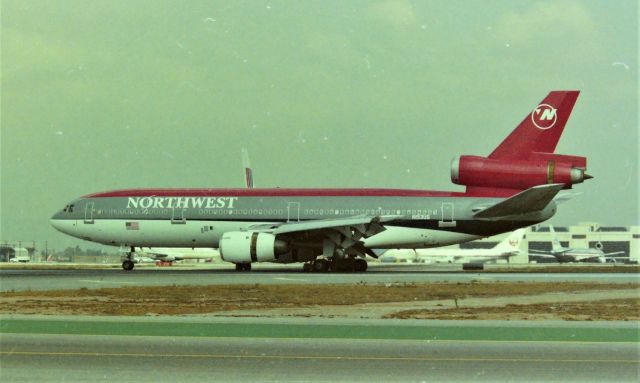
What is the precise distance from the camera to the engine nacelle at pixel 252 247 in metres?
37.2

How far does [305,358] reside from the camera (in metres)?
11.5

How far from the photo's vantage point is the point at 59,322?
16297 millimetres

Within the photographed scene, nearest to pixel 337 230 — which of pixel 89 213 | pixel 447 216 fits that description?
pixel 447 216

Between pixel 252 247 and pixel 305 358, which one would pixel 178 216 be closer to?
pixel 252 247

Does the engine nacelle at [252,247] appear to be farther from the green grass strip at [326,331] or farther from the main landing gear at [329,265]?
the green grass strip at [326,331]

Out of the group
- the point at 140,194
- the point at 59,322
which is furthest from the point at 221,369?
the point at 140,194

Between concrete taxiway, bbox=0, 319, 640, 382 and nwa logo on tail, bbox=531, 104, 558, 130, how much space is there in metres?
26.0

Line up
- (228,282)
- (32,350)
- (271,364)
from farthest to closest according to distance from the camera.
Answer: (228,282) → (32,350) → (271,364)

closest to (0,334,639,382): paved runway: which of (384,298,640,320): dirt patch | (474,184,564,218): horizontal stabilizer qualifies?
(384,298,640,320): dirt patch

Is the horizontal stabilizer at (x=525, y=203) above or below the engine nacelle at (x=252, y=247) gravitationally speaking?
above

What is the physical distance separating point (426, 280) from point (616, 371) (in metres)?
20.8

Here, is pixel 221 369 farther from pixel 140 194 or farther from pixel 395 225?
pixel 140 194

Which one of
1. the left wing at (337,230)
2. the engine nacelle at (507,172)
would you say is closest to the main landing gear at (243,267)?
the left wing at (337,230)

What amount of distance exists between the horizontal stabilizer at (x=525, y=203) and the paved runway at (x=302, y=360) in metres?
23.2
